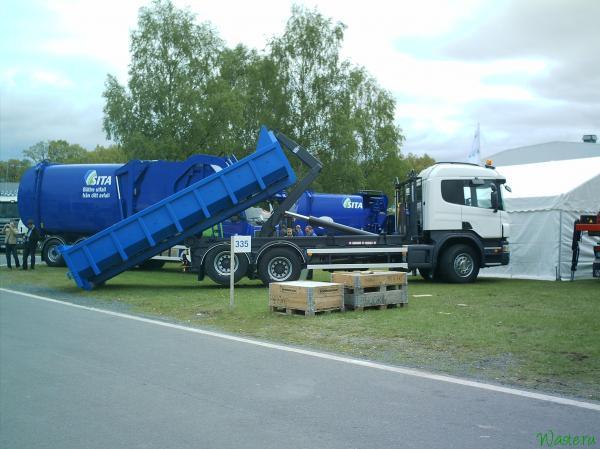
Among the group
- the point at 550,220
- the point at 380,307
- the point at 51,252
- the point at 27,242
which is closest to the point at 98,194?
the point at 27,242

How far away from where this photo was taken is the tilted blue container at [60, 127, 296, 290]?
16.4 m

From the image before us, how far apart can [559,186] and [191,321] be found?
1364 cm

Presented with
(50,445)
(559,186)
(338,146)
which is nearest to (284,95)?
(338,146)

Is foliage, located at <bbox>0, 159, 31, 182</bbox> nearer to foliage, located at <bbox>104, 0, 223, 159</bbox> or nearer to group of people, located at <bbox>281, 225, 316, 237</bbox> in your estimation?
foliage, located at <bbox>104, 0, 223, 159</bbox>

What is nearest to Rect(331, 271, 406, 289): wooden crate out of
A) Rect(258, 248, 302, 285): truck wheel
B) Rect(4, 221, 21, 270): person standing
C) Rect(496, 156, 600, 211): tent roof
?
Rect(258, 248, 302, 285): truck wheel

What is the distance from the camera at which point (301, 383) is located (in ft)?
23.4

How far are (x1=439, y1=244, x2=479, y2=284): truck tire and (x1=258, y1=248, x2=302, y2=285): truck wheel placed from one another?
4370 mm

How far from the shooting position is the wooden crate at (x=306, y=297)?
39.7ft

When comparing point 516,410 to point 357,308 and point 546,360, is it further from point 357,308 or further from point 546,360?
point 357,308

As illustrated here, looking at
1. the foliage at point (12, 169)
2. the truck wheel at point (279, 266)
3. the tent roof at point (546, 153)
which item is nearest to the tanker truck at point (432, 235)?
the truck wheel at point (279, 266)

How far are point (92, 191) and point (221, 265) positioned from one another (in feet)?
26.6

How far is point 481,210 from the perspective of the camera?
18.5 m

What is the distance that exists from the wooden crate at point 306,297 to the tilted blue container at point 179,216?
5.01m

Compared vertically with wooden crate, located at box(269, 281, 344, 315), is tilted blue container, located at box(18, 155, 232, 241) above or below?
above
